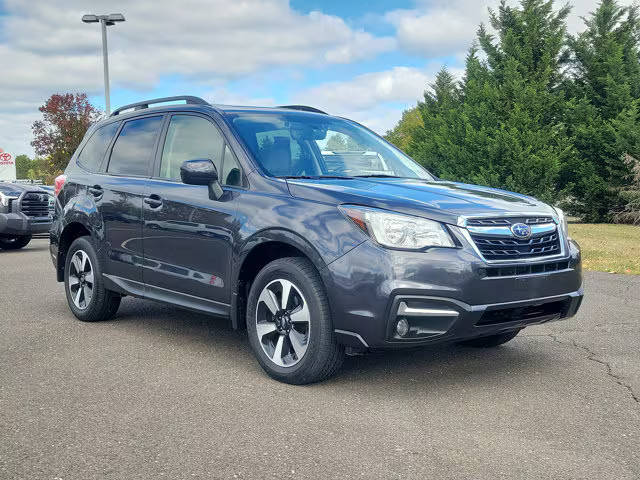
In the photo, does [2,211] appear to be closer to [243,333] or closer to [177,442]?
[243,333]

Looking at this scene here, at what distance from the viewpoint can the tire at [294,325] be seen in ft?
14.7

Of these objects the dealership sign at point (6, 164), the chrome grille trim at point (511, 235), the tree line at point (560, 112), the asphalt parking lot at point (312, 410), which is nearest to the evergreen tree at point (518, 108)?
the tree line at point (560, 112)

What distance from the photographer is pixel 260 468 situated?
11.0ft

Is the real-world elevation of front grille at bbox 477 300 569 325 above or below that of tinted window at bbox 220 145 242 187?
below

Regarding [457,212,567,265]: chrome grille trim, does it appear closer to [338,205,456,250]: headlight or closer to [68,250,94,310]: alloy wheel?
Answer: [338,205,456,250]: headlight

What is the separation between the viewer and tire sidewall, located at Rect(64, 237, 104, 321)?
655 cm

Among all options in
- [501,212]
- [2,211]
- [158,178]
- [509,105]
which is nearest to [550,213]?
[501,212]

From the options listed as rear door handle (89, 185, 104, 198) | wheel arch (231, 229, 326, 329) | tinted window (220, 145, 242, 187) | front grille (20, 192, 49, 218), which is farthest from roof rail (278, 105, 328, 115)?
front grille (20, 192, 49, 218)

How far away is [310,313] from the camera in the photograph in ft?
14.8

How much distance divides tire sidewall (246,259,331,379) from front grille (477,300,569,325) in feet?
Answer: 3.03

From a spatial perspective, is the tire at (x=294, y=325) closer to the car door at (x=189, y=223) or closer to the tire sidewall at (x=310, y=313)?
the tire sidewall at (x=310, y=313)

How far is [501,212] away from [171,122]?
2851 millimetres

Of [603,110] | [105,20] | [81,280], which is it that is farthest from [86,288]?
[603,110]

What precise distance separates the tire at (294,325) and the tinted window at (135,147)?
1858 mm
